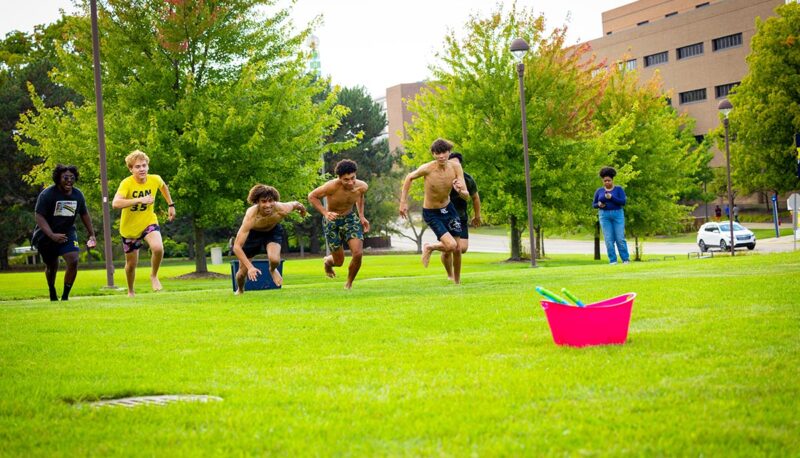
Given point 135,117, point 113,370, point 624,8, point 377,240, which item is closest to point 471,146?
point 135,117

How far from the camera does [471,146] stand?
33188mm

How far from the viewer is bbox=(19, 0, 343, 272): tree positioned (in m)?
26.7

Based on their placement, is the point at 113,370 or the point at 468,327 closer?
the point at 113,370

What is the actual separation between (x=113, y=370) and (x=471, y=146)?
2764 cm

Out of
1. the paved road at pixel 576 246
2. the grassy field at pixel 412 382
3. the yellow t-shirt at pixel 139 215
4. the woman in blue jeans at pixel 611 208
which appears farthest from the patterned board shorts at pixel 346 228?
the paved road at pixel 576 246

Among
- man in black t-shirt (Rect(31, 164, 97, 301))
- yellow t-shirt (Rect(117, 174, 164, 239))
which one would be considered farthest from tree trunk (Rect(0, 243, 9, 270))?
yellow t-shirt (Rect(117, 174, 164, 239))

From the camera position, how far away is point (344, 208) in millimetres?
13242

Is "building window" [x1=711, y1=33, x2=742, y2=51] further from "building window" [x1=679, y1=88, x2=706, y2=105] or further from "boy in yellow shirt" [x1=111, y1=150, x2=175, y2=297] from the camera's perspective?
"boy in yellow shirt" [x1=111, y1=150, x2=175, y2=297]

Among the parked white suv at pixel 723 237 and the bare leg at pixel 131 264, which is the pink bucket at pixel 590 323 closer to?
the bare leg at pixel 131 264

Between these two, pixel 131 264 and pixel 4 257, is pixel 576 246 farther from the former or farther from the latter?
pixel 131 264

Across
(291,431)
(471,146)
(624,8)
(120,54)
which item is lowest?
(291,431)

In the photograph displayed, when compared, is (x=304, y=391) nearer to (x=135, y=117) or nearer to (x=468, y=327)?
(x=468, y=327)

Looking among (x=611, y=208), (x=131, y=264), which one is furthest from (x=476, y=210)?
(x=611, y=208)

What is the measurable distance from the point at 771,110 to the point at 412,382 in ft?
190
